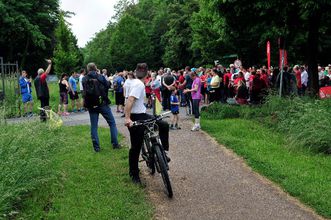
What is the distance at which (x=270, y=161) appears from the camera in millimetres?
9008

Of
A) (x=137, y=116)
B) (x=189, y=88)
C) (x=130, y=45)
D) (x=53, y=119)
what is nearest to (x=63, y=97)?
(x=189, y=88)

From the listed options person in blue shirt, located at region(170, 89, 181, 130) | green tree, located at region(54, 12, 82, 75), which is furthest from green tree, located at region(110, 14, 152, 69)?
person in blue shirt, located at region(170, 89, 181, 130)

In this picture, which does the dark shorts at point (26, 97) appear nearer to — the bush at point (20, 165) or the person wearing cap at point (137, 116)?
the bush at point (20, 165)

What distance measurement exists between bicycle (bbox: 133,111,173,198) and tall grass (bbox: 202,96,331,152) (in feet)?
12.5

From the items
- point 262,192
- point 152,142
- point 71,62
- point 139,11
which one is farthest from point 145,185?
point 139,11

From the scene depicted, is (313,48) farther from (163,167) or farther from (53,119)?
(163,167)

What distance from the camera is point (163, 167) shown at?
707cm

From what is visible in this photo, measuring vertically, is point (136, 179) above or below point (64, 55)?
below

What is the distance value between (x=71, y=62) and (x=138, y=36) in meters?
34.1

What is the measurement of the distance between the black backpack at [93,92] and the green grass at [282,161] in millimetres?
3121

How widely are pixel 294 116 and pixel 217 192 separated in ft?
18.6

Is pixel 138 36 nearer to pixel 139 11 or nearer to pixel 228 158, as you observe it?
pixel 139 11

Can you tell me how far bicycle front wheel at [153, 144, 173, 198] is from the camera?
702 centimetres

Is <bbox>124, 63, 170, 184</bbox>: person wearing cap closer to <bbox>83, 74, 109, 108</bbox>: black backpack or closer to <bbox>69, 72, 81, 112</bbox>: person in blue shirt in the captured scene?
<bbox>83, 74, 109, 108</bbox>: black backpack
